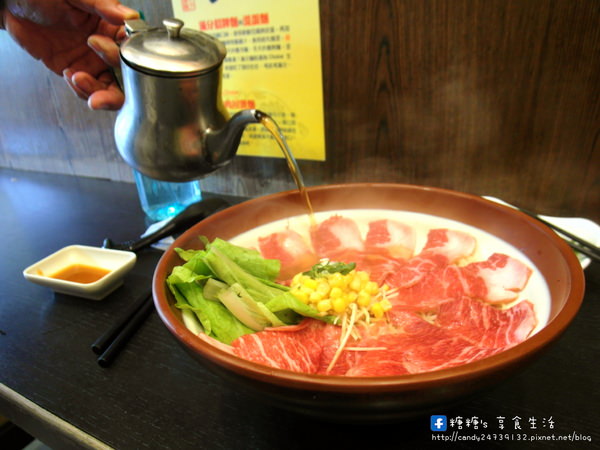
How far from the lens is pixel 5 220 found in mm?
2264

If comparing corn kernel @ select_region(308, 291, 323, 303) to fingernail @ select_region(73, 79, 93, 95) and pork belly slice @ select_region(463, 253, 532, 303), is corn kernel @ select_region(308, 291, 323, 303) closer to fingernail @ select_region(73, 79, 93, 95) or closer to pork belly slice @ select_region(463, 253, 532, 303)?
pork belly slice @ select_region(463, 253, 532, 303)

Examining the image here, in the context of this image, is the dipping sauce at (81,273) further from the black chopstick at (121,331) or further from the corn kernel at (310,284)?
the corn kernel at (310,284)

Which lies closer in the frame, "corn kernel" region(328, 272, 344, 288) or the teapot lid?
"corn kernel" region(328, 272, 344, 288)

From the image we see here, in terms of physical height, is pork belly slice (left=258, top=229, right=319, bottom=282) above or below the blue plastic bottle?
above

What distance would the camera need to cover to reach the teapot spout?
1471 mm

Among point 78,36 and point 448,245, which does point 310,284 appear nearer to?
point 448,245

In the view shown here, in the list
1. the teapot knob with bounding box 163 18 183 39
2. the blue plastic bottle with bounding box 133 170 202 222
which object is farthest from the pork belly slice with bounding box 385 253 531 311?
the blue plastic bottle with bounding box 133 170 202 222

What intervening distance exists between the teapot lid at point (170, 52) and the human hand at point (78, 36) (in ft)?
0.94

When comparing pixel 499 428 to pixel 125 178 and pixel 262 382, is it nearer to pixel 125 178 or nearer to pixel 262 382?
pixel 262 382

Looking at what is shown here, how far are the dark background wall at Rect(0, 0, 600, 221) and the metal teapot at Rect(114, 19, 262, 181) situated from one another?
55 cm

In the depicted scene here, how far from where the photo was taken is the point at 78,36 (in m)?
1.86

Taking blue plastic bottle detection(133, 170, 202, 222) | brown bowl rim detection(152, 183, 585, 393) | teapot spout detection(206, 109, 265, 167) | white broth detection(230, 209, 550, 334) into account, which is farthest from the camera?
blue plastic bottle detection(133, 170, 202, 222)

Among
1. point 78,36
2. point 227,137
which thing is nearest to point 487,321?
point 227,137

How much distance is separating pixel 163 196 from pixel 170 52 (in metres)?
0.93
